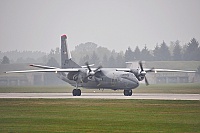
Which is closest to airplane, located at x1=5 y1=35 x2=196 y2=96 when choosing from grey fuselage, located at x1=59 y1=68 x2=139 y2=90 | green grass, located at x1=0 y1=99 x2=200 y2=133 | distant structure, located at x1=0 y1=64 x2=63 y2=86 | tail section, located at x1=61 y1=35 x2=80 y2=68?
grey fuselage, located at x1=59 y1=68 x2=139 y2=90

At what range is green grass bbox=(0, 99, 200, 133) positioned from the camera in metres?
30.9

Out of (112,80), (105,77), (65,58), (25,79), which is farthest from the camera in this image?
(25,79)

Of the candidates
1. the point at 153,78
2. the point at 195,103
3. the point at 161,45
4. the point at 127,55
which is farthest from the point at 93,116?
the point at 161,45

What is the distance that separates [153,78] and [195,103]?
8861cm

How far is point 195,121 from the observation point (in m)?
33.9

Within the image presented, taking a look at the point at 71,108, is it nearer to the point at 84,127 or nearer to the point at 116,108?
the point at 116,108

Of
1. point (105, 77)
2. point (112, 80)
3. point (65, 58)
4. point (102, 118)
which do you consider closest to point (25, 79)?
point (65, 58)

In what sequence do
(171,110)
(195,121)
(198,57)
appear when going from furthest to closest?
1. (198,57)
2. (171,110)
3. (195,121)

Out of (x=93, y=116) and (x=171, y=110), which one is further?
(x=171, y=110)

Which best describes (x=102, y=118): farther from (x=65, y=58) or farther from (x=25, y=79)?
(x=25, y=79)

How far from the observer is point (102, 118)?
36312mm

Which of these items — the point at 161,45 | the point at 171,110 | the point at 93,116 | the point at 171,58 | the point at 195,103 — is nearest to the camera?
the point at 93,116

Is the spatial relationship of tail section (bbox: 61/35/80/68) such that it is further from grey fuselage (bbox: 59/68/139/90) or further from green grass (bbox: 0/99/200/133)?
green grass (bbox: 0/99/200/133)

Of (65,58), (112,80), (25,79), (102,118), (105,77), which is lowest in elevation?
(102,118)
